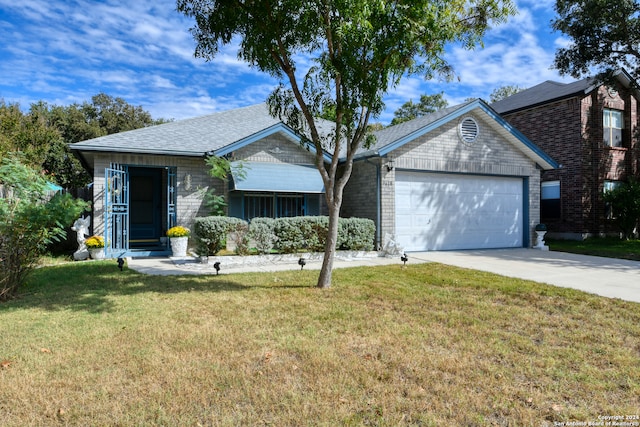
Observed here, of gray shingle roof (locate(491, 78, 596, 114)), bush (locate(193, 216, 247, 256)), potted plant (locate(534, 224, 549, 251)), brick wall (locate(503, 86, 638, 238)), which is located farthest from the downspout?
gray shingle roof (locate(491, 78, 596, 114))

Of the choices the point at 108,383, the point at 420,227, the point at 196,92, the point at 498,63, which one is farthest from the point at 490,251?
the point at 196,92

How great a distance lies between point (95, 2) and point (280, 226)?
24.0ft

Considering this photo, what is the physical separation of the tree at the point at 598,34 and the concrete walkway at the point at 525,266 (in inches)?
414

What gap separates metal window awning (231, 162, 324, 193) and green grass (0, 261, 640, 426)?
561 cm

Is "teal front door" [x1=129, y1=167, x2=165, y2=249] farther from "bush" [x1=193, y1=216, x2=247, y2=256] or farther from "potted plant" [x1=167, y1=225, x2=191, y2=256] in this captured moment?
"bush" [x1=193, y1=216, x2=247, y2=256]

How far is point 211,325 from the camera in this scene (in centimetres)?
523

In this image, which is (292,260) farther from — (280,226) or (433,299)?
(433,299)

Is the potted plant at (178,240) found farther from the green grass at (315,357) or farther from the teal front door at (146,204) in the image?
the green grass at (315,357)

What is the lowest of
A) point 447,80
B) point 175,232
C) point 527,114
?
point 175,232

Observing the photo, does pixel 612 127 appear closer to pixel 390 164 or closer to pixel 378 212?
pixel 390 164

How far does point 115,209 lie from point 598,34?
2105cm

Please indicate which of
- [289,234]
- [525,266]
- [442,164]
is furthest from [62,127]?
[525,266]

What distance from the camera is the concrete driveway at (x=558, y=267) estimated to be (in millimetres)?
7996

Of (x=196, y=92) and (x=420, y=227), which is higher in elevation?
(x=196, y=92)
